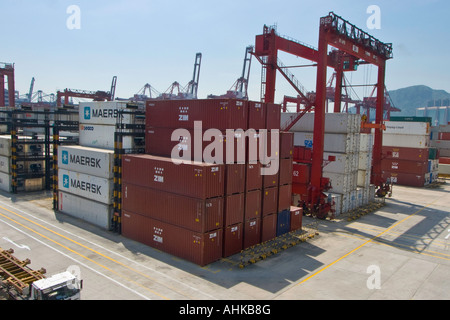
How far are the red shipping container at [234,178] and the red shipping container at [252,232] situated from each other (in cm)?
220

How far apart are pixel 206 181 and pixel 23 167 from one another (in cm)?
2671

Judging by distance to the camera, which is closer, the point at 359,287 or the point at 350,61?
the point at 359,287

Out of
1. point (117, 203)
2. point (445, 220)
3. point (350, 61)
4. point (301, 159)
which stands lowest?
point (445, 220)

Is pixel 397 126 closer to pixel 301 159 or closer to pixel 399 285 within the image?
pixel 301 159

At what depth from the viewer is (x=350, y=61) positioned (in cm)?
3612

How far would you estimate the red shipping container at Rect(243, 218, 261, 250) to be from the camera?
64.0 ft

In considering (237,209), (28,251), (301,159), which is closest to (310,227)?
(301,159)

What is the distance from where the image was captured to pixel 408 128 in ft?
153

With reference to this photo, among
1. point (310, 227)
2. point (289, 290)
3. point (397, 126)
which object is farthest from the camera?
point (397, 126)

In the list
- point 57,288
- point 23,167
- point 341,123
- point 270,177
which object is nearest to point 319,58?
point 341,123

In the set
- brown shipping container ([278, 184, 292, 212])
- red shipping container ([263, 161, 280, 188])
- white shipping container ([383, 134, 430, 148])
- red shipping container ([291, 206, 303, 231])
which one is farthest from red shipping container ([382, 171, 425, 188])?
red shipping container ([263, 161, 280, 188])

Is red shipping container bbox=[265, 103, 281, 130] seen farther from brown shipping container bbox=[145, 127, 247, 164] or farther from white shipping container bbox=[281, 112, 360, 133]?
white shipping container bbox=[281, 112, 360, 133]

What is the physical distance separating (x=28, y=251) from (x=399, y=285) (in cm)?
1926

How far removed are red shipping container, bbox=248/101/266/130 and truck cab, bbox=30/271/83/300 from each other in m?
11.9
